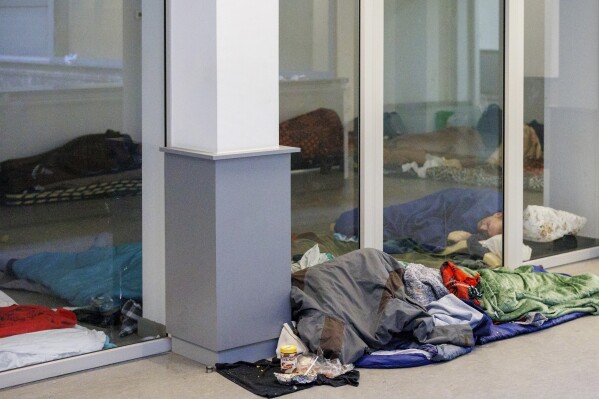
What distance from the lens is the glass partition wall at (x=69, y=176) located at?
153 inches

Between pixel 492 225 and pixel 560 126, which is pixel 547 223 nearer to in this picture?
pixel 492 225

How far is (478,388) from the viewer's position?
12.7 ft

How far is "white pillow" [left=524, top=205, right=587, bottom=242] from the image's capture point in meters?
5.81

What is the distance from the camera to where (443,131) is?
211 inches

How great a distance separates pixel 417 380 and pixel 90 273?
1.44 m

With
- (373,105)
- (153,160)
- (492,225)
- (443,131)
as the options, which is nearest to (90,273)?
(153,160)

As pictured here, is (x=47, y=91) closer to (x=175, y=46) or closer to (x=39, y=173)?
(x=39, y=173)

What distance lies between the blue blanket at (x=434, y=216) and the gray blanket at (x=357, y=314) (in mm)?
558

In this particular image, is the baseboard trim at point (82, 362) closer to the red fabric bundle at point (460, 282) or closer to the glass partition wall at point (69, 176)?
the glass partition wall at point (69, 176)

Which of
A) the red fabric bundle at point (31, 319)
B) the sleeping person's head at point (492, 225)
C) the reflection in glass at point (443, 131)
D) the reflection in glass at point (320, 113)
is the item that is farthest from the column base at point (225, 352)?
the sleeping person's head at point (492, 225)

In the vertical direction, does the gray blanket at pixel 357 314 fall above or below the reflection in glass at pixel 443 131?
below

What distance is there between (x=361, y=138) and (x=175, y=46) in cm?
117

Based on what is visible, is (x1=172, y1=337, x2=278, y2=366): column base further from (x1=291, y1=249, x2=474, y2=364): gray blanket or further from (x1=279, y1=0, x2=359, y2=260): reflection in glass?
(x1=279, y1=0, x2=359, y2=260): reflection in glass

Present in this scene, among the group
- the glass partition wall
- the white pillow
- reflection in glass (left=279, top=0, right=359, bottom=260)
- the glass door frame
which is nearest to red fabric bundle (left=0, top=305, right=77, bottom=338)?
the glass partition wall
